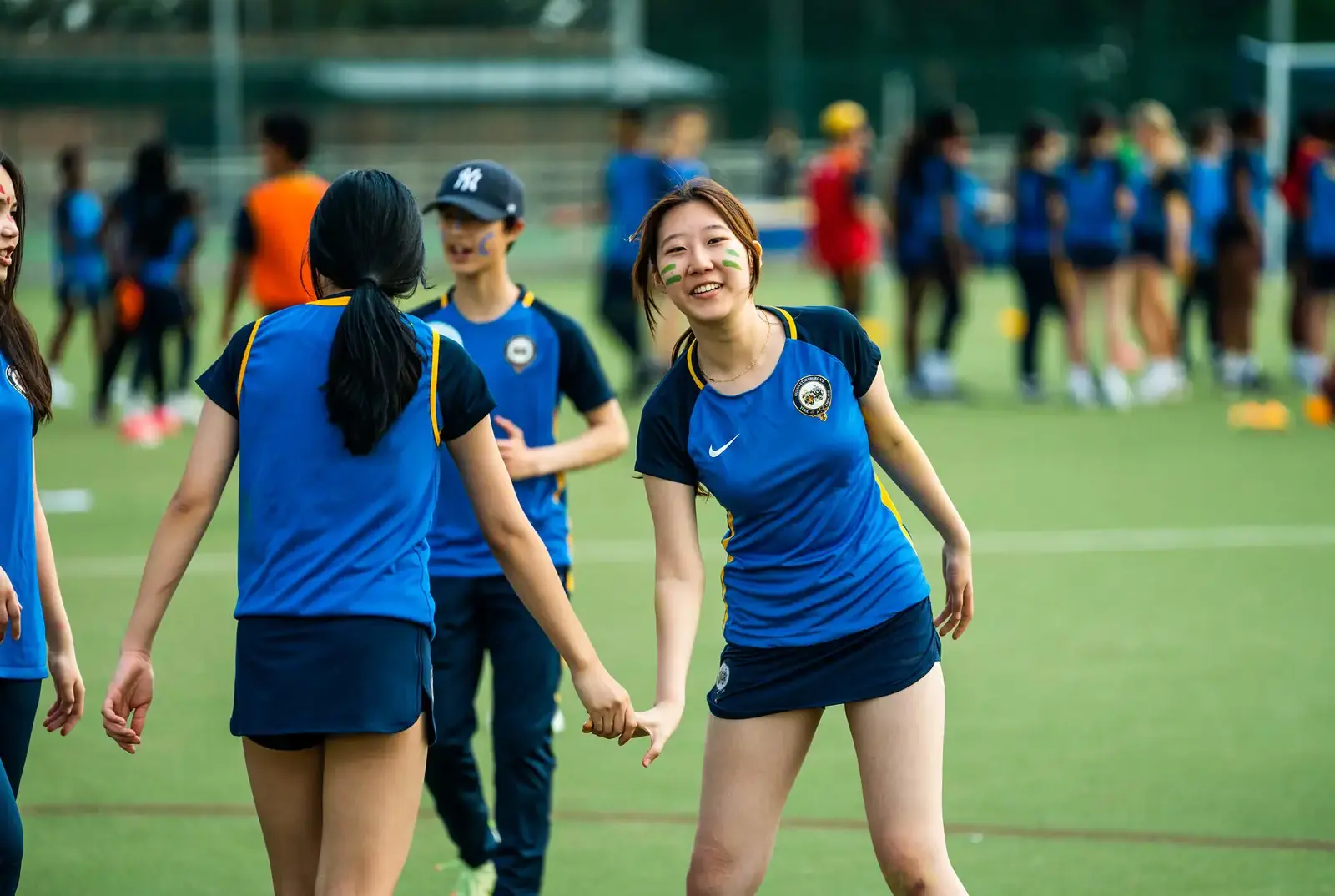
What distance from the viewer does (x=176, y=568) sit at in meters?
3.70

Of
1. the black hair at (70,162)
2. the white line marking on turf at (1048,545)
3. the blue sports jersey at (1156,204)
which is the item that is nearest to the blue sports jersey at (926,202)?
the blue sports jersey at (1156,204)

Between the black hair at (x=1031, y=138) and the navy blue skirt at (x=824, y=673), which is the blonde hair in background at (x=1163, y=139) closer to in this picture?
the black hair at (x=1031, y=138)

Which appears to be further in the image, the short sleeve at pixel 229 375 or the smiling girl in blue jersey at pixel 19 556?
the smiling girl in blue jersey at pixel 19 556

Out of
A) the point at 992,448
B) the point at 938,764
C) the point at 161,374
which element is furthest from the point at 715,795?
the point at 161,374

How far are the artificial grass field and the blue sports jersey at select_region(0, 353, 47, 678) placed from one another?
175 cm

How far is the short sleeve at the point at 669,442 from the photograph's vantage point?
4.14 metres

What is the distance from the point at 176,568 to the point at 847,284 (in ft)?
44.6

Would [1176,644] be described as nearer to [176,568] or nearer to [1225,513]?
[1225,513]

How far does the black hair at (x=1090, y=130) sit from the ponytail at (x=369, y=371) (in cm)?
1247

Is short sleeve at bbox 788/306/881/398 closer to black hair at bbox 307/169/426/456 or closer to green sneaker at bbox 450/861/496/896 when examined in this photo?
black hair at bbox 307/169/426/456

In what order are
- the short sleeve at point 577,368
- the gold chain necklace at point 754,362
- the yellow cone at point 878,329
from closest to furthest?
the gold chain necklace at point 754,362, the short sleeve at point 577,368, the yellow cone at point 878,329

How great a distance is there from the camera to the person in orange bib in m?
10.2

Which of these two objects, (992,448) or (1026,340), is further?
(1026,340)

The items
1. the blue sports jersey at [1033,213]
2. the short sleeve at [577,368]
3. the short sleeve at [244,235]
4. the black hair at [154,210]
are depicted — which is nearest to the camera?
the short sleeve at [577,368]
